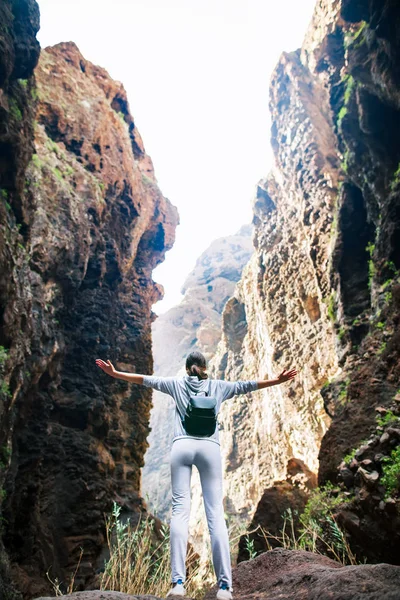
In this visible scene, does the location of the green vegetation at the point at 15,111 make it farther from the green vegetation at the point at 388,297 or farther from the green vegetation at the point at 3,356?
the green vegetation at the point at 388,297

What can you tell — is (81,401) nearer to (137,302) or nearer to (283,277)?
(137,302)

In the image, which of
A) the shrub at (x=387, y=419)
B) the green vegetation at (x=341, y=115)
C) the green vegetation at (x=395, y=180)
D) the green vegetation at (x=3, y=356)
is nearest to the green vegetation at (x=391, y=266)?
the green vegetation at (x=395, y=180)

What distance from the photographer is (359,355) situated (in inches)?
352

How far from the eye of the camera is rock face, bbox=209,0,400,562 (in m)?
8.46

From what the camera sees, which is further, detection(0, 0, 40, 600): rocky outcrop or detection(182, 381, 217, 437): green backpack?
detection(0, 0, 40, 600): rocky outcrop

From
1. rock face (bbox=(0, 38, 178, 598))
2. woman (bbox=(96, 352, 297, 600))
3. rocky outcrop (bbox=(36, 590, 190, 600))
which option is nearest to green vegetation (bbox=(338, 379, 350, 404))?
woman (bbox=(96, 352, 297, 600))

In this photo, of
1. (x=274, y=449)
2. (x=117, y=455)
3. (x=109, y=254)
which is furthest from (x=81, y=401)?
(x=274, y=449)

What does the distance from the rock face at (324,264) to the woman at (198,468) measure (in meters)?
2.74

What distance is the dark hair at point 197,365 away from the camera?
3061 mm

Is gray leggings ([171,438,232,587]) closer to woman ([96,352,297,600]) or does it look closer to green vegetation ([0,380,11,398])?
woman ([96,352,297,600])

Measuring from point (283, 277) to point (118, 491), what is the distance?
560 inches

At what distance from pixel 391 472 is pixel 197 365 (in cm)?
303

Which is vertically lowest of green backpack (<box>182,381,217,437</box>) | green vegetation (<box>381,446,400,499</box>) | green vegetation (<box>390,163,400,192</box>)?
green vegetation (<box>381,446,400,499</box>)

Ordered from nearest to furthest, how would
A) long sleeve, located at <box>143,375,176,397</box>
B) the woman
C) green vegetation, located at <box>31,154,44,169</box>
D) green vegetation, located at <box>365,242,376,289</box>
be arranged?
the woman < long sleeve, located at <box>143,375,176,397</box> < green vegetation, located at <box>365,242,376,289</box> < green vegetation, located at <box>31,154,44,169</box>
